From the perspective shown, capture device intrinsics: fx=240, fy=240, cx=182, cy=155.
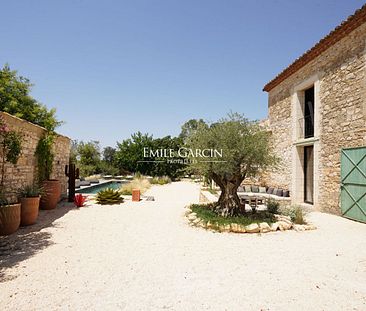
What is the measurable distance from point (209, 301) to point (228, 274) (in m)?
A: 0.84

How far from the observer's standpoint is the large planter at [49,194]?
8273 millimetres

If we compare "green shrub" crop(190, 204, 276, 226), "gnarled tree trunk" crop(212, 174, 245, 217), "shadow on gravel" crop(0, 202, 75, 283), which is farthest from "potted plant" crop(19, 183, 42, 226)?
"gnarled tree trunk" crop(212, 174, 245, 217)

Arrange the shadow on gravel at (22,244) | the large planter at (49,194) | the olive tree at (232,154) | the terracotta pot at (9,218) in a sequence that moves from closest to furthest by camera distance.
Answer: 1. the shadow on gravel at (22,244)
2. the terracotta pot at (9,218)
3. the olive tree at (232,154)
4. the large planter at (49,194)

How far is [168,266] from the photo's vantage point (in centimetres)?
391

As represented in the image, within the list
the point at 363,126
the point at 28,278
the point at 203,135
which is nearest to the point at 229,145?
the point at 203,135

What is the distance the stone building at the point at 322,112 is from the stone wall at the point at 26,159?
26.8ft

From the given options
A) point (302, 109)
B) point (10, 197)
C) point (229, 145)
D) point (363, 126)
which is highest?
point (302, 109)

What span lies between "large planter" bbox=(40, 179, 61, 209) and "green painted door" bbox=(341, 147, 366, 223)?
9.89 m

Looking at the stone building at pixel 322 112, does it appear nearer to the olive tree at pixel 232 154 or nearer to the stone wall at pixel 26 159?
the olive tree at pixel 232 154

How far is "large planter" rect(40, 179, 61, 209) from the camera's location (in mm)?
8273

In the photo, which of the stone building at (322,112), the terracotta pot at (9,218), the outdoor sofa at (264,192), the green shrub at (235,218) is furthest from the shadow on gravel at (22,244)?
the outdoor sofa at (264,192)

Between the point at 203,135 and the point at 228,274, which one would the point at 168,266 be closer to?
the point at 228,274

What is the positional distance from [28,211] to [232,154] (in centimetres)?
567

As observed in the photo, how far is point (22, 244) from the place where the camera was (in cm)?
483
